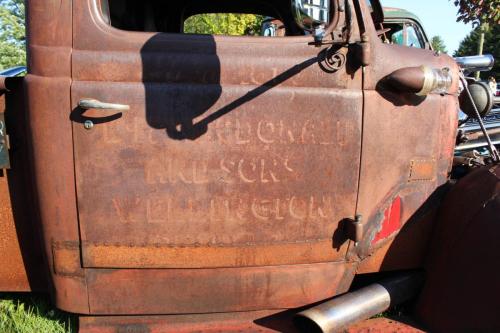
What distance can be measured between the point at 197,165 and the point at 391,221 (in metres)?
0.85

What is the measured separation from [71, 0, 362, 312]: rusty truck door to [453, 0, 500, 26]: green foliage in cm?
373

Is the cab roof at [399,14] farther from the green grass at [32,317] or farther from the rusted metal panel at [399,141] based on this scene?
the green grass at [32,317]

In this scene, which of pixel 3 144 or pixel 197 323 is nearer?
pixel 3 144

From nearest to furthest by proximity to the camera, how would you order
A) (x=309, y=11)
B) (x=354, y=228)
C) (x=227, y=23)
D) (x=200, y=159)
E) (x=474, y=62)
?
1. (x=309, y=11)
2. (x=200, y=159)
3. (x=354, y=228)
4. (x=474, y=62)
5. (x=227, y=23)

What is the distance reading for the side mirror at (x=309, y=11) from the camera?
1339 millimetres

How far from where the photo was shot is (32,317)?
1.88 meters

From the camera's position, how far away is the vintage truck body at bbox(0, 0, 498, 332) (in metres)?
1.59

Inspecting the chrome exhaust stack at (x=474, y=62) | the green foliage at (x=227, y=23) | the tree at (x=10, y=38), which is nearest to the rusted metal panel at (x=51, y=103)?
the chrome exhaust stack at (x=474, y=62)

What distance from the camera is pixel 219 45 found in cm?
165

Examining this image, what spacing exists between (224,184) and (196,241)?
24 cm

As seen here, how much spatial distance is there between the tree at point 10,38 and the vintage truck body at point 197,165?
341 inches

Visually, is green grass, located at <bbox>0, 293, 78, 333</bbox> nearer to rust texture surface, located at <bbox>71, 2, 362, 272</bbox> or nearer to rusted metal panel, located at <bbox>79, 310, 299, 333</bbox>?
rusted metal panel, located at <bbox>79, 310, 299, 333</bbox>

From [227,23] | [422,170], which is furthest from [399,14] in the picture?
[422,170]

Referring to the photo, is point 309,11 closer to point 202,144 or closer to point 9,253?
point 202,144
